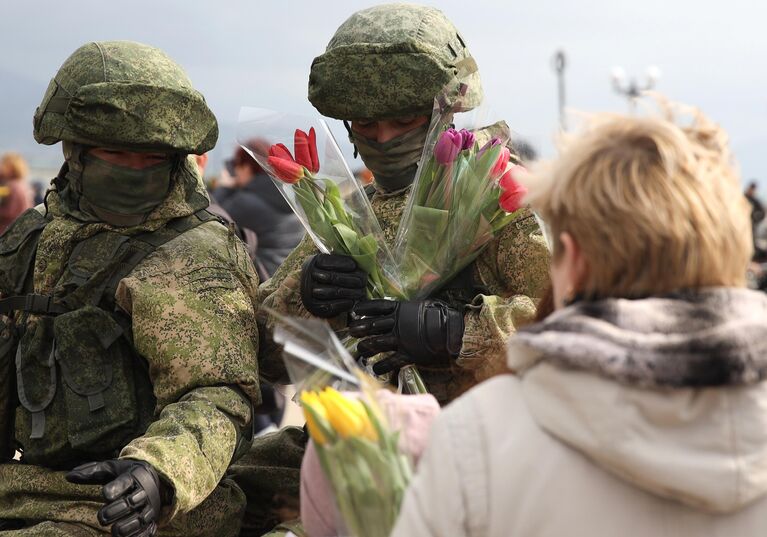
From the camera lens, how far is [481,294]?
315cm

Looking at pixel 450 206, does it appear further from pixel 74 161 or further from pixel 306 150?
pixel 74 161

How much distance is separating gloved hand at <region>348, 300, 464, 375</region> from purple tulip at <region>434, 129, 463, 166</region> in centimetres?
40

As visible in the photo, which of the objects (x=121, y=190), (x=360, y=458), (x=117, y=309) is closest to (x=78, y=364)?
(x=117, y=309)

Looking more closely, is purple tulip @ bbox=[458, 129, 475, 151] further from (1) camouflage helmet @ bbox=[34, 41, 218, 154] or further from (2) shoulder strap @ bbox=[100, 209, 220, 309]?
(2) shoulder strap @ bbox=[100, 209, 220, 309]

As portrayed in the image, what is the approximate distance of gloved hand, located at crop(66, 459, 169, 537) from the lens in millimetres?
2625

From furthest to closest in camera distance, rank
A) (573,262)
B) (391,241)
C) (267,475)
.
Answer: (267,475)
(391,241)
(573,262)

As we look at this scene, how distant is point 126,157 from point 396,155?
0.85 m

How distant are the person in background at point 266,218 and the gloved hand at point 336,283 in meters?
3.60

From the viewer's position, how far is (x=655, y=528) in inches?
67.3

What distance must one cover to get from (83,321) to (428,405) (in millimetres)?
1638

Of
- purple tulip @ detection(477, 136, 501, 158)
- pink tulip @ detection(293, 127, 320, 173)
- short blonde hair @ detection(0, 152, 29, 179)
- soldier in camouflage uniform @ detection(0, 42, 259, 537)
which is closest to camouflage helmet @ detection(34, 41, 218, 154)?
soldier in camouflage uniform @ detection(0, 42, 259, 537)

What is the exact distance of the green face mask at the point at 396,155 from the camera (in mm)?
3334

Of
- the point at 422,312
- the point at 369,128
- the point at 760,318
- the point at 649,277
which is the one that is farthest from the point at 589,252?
the point at 369,128

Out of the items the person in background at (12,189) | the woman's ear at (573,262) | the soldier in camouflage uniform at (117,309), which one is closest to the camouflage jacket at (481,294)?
the soldier in camouflage uniform at (117,309)
